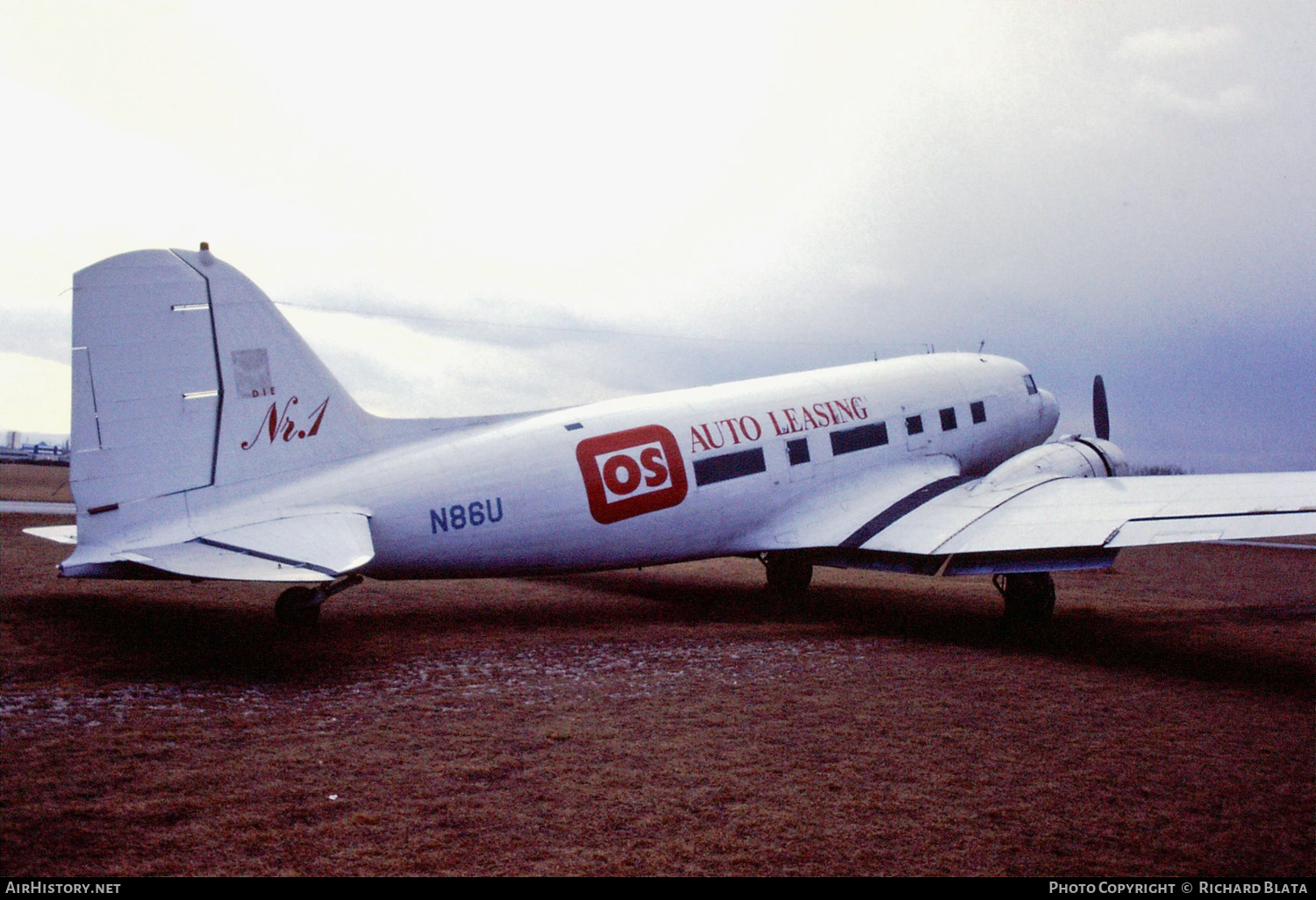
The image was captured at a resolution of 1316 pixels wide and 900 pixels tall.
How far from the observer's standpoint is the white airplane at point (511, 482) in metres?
8.04

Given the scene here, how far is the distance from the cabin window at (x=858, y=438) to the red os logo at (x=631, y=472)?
2765 millimetres

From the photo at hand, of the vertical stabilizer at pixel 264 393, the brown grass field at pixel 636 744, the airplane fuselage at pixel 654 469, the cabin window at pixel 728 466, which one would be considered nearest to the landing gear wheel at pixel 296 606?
the brown grass field at pixel 636 744

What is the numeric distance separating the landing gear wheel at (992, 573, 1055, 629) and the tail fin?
312 inches

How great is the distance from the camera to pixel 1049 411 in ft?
52.3

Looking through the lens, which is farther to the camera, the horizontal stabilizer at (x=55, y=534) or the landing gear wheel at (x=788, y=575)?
the landing gear wheel at (x=788, y=575)

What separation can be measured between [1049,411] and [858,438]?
5412 millimetres

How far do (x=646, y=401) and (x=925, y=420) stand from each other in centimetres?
488

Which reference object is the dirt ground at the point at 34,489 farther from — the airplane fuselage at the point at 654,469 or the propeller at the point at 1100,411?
the propeller at the point at 1100,411

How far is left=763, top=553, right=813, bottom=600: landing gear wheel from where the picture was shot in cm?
1365

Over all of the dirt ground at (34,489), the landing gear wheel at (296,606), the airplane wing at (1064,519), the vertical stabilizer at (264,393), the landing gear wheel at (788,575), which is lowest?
the landing gear wheel at (788,575)

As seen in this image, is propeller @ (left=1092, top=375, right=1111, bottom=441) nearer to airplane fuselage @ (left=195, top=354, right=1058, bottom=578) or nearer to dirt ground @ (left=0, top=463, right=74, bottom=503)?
airplane fuselage @ (left=195, top=354, right=1058, bottom=578)

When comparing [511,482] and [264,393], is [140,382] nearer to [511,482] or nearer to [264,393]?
[264,393]

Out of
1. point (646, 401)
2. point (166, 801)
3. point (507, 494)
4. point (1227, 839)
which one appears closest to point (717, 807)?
point (1227, 839)

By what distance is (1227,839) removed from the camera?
4.38 meters
